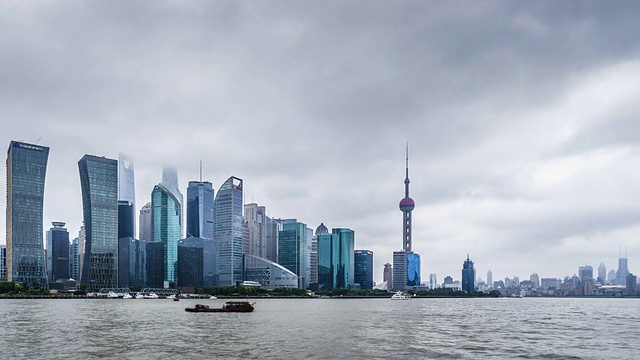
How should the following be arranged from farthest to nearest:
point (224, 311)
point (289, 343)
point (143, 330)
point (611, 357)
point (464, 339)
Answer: point (224, 311) < point (143, 330) < point (464, 339) < point (289, 343) < point (611, 357)

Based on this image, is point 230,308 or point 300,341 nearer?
point 300,341

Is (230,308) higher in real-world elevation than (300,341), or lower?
lower

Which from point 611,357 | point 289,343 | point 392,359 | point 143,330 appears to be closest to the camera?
point 392,359

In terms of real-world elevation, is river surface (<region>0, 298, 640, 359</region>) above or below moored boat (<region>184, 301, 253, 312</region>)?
above

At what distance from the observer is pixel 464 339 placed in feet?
304

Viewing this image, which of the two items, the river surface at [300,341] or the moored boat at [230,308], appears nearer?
the river surface at [300,341]

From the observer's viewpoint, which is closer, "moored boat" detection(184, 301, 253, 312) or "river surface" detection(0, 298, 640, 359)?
"river surface" detection(0, 298, 640, 359)

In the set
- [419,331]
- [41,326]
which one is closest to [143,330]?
[41,326]

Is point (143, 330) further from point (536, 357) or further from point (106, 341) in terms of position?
point (536, 357)

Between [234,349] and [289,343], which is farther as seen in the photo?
[289,343]

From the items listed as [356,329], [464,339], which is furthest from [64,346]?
[464,339]

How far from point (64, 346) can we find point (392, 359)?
44287 mm

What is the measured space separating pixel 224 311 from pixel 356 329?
65.5 m

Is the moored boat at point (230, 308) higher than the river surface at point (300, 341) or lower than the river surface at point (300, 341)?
lower
